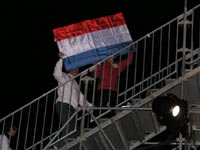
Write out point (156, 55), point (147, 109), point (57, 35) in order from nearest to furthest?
A: point (147, 109) < point (57, 35) < point (156, 55)

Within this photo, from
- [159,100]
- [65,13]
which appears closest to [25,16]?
[65,13]

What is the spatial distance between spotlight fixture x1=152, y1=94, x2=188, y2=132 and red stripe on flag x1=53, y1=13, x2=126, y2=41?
2776 millimetres

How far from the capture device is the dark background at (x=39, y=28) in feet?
54.3

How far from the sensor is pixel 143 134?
9.47 metres

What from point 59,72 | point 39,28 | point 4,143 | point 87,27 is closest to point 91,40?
point 87,27

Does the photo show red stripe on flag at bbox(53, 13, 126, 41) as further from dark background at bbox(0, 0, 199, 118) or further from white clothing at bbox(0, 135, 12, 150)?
dark background at bbox(0, 0, 199, 118)

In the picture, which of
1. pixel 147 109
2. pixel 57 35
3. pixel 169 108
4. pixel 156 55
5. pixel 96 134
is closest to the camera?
pixel 169 108

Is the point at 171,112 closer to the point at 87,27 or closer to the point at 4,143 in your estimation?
the point at 87,27

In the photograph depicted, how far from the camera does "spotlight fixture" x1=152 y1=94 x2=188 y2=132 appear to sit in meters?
7.50

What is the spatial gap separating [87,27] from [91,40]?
0.84ft

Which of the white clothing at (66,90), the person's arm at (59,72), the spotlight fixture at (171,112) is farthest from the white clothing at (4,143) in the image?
the spotlight fixture at (171,112)

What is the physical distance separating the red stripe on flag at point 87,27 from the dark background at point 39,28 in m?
6.41

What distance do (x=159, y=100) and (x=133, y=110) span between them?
1336mm

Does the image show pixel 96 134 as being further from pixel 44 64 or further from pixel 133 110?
pixel 44 64
